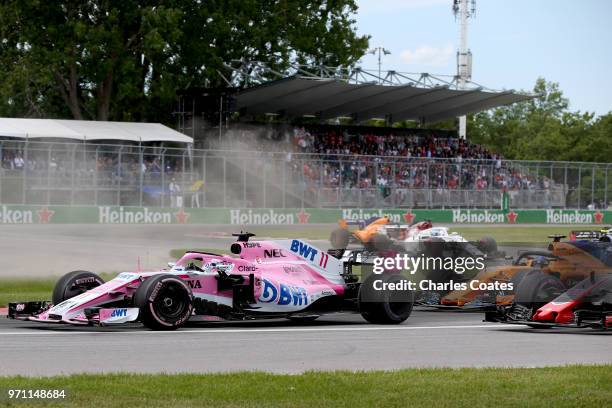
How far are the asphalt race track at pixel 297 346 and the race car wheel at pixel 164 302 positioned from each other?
209 mm

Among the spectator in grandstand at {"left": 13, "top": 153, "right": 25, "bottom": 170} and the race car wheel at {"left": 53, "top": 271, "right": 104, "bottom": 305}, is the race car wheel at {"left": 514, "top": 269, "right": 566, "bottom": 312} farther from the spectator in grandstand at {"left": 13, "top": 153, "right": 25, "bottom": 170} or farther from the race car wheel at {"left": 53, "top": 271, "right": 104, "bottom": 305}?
the spectator in grandstand at {"left": 13, "top": 153, "right": 25, "bottom": 170}

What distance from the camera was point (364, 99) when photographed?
2153 inches

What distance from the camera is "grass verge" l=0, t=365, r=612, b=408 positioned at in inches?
345

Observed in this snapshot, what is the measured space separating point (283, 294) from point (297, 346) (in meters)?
3.06

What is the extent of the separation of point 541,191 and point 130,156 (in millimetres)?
19764

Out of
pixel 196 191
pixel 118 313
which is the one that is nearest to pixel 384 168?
pixel 196 191

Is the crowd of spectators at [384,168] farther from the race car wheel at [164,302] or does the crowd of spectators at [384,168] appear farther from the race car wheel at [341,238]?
the race car wheel at [164,302]

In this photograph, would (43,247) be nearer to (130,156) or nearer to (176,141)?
(130,156)

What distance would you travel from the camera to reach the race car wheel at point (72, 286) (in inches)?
602

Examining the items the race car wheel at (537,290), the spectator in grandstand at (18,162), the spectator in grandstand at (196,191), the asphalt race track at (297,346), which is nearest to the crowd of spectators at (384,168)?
Answer: the spectator in grandstand at (196,191)

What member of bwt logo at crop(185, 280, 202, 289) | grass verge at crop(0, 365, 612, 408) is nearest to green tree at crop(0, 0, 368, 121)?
bwt logo at crop(185, 280, 202, 289)

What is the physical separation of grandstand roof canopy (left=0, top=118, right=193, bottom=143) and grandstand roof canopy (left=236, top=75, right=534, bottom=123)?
5053 mm

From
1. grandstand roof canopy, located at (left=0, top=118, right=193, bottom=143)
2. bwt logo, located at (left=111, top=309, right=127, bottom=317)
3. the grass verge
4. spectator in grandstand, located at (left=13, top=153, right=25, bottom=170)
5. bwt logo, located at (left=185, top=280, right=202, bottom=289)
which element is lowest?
bwt logo, located at (left=111, top=309, right=127, bottom=317)

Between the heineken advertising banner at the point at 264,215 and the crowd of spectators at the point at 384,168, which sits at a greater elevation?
the crowd of spectators at the point at 384,168
